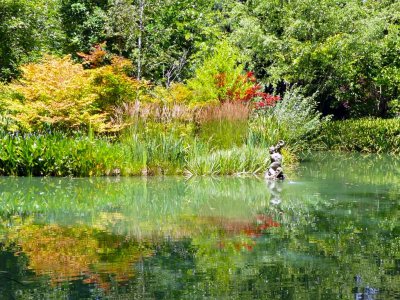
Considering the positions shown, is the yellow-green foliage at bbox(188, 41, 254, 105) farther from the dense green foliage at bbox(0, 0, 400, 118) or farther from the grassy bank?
the grassy bank

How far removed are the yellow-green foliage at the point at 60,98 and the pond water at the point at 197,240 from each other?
7.81ft

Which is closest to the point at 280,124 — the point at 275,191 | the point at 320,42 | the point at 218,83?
the point at 218,83

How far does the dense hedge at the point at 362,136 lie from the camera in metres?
18.9

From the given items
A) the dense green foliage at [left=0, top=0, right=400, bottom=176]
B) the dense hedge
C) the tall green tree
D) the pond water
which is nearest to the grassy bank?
the dense green foliage at [left=0, top=0, right=400, bottom=176]

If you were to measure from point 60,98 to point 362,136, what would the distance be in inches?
429

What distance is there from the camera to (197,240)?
5926mm

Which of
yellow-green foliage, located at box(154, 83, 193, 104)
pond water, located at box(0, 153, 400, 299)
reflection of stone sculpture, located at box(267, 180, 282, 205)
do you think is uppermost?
yellow-green foliage, located at box(154, 83, 193, 104)

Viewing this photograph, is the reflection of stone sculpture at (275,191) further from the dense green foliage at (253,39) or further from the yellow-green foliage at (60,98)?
the dense green foliage at (253,39)

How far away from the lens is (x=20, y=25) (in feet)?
56.9

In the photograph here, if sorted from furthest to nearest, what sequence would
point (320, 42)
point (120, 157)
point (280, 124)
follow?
1. point (320, 42)
2. point (280, 124)
3. point (120, 157)

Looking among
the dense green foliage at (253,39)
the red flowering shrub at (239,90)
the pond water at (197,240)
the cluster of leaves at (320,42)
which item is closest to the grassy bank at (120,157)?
the pond water at (197,240)

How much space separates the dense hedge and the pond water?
894cm

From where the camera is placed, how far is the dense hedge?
18938 millimetres

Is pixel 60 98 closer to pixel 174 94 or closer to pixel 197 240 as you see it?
pixel 174 94
